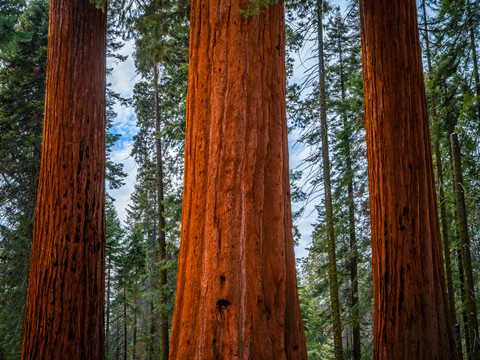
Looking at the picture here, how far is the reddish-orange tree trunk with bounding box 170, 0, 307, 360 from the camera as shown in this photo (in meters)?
1.97

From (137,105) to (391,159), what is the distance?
15387 mm

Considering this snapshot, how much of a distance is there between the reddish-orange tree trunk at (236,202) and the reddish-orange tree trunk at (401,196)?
1.86 metres

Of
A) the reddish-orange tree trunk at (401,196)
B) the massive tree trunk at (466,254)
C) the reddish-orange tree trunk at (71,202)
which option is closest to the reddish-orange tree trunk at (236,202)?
the reddish-orange tree trunk at (401,196)

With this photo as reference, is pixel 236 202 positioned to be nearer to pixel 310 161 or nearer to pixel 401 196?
pixel 401 196

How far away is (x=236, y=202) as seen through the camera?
2088 millimetres

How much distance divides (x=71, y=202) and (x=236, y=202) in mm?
2616

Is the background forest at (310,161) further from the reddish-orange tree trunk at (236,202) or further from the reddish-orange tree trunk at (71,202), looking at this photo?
the reddish-orange tree trunk at (236,202)

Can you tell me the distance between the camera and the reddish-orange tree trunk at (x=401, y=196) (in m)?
3.41

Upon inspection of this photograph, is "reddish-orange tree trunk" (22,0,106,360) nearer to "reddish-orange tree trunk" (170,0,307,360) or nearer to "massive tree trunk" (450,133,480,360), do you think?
"reddish-orange tree trunk" (170,0,307,360)

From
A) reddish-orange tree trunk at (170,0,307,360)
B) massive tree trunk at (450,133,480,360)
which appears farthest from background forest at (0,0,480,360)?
reddish-orange tree trunk at (170,0,307,360)

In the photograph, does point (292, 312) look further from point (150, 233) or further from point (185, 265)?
point (150, 233)

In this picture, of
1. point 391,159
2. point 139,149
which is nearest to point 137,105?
point 139,149

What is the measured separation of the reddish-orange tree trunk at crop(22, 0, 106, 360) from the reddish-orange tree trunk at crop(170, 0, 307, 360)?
210cm

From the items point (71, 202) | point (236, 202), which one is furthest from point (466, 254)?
point (71, 202)
